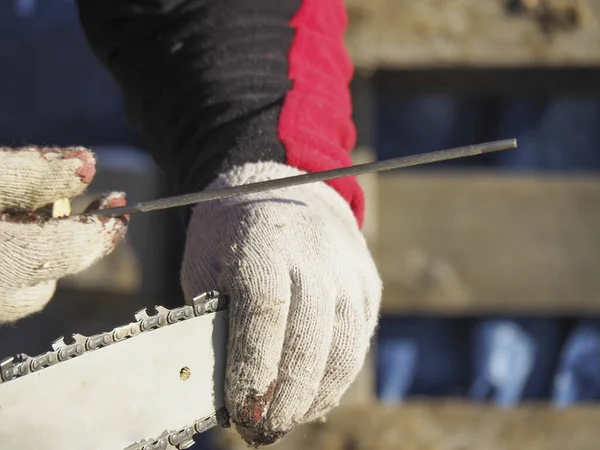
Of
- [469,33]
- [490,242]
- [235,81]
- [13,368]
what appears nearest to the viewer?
[13,368]

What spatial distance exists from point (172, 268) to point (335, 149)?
0.90m

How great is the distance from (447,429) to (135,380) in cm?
95

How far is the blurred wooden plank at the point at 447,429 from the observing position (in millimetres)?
1562

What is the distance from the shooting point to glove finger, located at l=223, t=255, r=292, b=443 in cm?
81

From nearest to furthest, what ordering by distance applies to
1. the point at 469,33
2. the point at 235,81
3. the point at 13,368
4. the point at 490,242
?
the point at 13,368
the point at 235,81
the point at 469,33
the point at 490,242

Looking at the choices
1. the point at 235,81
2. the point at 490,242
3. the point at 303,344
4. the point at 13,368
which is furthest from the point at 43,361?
the point at 490,242

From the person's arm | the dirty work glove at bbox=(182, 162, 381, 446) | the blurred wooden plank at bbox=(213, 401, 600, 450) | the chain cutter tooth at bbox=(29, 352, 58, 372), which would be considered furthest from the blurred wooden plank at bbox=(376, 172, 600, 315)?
the chain cutter tooth at bbox=(29, 352, 58, 372)

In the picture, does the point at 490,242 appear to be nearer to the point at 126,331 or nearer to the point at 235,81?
the point at 235,81

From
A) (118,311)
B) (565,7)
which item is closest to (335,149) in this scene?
(565,7)

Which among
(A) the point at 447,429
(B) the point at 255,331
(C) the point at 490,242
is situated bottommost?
(A) the point at 447,429

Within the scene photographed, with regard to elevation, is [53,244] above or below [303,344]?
above

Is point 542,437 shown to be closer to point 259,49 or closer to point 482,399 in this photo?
point 482,399

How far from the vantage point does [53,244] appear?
0.84m

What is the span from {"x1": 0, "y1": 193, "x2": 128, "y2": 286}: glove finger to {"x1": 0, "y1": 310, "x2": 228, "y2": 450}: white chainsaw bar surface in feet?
0.42
